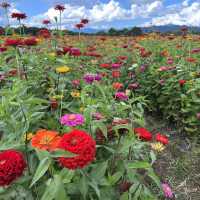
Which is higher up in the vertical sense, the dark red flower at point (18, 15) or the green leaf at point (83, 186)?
the dark red flower at point (18, 15)

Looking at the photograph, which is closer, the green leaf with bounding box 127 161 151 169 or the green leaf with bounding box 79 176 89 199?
the green leaf with bounding box 79 176 89 199

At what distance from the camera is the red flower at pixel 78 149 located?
132cm

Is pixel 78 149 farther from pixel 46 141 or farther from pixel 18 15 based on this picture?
pixel 18 15

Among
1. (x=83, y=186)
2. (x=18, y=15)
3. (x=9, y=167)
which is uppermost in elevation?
(x=18, y=15)

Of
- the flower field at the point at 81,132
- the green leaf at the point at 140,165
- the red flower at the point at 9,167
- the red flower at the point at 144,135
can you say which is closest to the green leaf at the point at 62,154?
the flower field at the point at 81,132

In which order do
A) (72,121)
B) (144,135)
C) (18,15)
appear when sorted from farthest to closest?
(18,15), (144,135), (72,121)

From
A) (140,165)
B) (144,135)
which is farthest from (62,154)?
(144,135)

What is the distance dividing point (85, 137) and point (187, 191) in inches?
79.6

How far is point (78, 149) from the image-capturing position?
132 cm

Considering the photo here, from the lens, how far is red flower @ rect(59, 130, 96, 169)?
1.32m

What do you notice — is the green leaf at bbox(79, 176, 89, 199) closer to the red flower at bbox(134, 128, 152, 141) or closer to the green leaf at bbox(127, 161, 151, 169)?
the green leaf at bbox(127, 161, 151, 169)

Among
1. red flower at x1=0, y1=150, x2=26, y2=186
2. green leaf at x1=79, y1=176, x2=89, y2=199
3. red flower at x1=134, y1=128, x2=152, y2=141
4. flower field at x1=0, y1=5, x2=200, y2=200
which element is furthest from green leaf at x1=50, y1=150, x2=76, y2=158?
red flower at x1=134, y1=128, x2=152, y2=141

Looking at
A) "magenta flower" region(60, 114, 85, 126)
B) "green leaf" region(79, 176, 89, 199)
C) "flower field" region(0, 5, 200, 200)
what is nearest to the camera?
"flower field" region(0, 5, 200, 200)

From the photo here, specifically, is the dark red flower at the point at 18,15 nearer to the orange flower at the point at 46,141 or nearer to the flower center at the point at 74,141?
the orange flower at the point at 46,141
